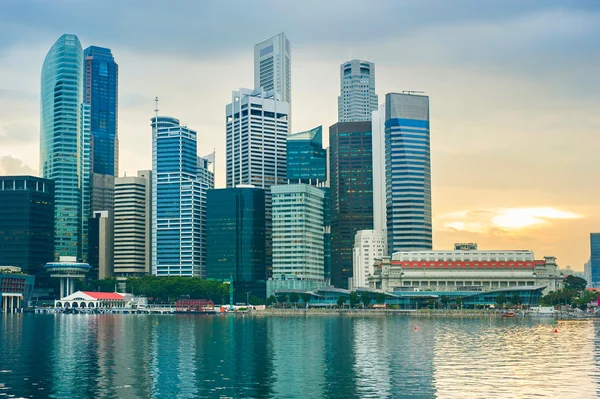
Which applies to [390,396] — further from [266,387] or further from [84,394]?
[84,394]

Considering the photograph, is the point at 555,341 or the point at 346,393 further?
the point at 555,341

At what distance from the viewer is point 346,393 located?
282 feet

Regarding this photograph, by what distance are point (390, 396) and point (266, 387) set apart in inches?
566

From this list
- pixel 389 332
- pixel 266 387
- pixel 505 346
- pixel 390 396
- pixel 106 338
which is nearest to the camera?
pixel 390 396

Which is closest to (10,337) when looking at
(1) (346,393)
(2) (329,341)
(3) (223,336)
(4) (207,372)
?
(3) (223,336)

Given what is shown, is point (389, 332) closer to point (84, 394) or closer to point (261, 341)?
point (261, 341)

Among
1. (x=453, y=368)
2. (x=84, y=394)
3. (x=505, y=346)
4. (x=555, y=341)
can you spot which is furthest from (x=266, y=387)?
(x=555, y=341)

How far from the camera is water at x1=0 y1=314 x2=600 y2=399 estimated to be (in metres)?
87.3

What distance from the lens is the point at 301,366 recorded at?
110m

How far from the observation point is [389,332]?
609 ft

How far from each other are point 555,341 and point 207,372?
253ft

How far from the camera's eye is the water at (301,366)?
8731 cm

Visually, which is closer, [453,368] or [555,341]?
[453,368]

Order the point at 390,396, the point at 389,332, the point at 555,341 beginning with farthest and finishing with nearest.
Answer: the point at 389,332
the point at 555,341
the point at 390,396
